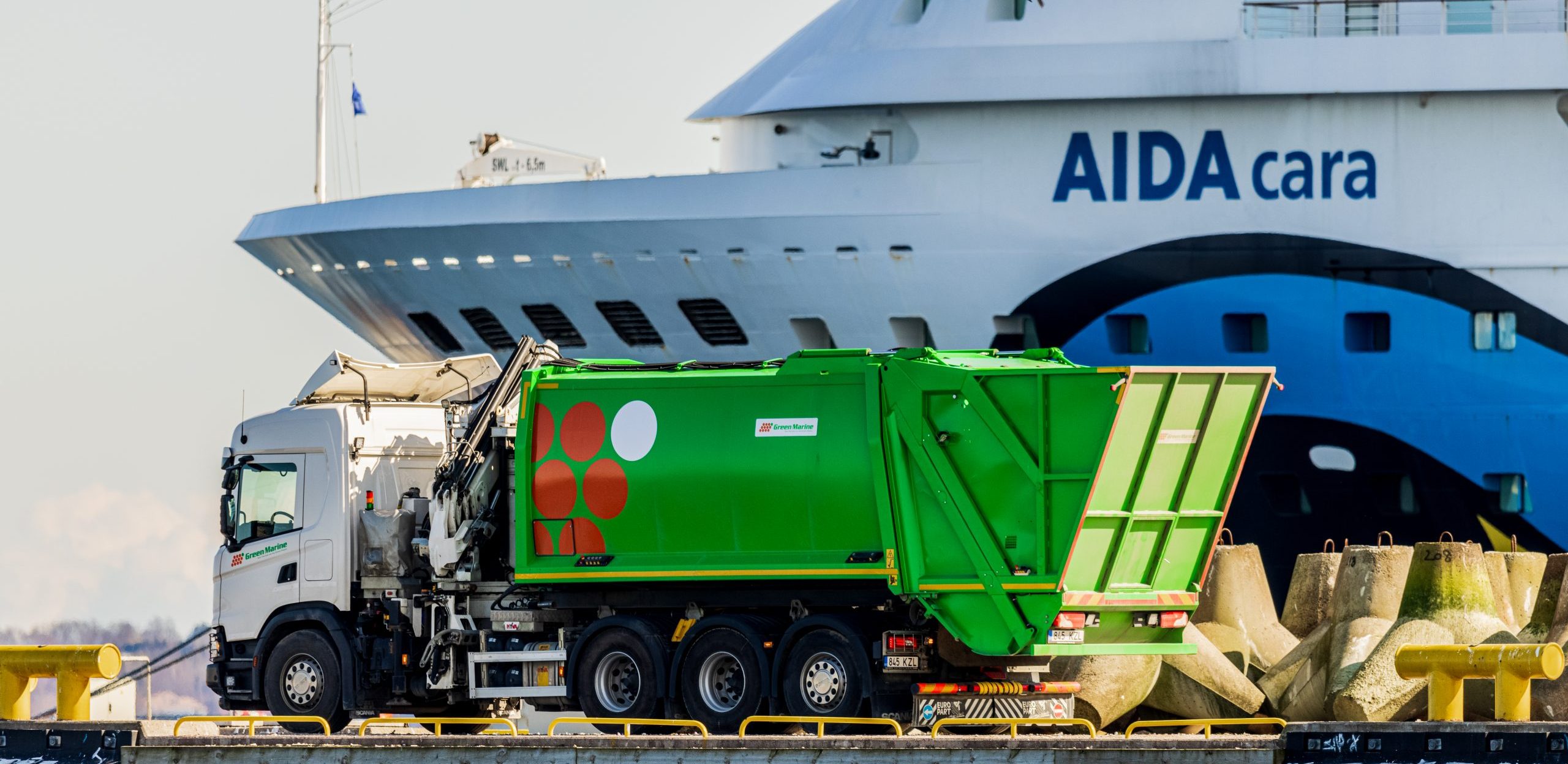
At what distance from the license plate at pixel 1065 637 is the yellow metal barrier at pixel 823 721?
1150 millimetres

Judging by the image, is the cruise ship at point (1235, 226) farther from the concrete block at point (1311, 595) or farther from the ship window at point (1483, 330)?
the concrete block at point (1311, 595)

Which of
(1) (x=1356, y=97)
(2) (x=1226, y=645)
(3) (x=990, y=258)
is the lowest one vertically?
(2) (x=1226, y=645)

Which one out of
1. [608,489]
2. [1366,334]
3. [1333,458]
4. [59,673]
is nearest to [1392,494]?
[1333,458]

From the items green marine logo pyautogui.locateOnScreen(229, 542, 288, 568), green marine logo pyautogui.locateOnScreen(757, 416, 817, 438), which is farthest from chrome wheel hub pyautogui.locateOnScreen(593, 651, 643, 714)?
green marine logo pyautogui.locateOnScreen(229, 542, 288, 568)

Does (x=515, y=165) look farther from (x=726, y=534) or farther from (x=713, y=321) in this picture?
(x=726, y=534)

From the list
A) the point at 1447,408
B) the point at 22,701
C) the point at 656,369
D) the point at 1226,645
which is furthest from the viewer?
the point at 1447,408

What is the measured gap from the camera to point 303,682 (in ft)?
57.5

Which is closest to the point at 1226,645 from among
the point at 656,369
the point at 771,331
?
the point at 656,369

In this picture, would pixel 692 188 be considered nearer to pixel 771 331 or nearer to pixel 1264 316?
pixel 771 331

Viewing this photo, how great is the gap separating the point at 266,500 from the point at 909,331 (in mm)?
9640

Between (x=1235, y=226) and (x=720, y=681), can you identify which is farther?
(x=1235, y=226)

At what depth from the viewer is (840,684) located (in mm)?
15133

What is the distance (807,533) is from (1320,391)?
36.4ft

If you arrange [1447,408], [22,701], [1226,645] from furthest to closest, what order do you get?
[1447,408]
[1226,645]
[22,701]
